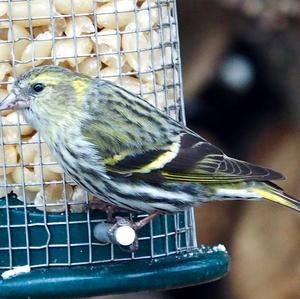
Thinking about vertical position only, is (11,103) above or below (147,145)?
above

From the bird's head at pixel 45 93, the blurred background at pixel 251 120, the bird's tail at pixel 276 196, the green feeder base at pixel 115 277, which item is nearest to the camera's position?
the green feeder base at pixel 115 277

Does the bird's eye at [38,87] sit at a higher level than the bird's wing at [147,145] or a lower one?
higher

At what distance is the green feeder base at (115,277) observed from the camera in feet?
17.9

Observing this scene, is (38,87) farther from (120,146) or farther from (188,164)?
(188,164)

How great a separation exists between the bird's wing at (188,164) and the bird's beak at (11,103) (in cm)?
43

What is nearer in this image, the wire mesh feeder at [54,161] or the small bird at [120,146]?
the small bird at [120,146]

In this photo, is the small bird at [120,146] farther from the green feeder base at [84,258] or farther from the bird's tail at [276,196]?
the green feeder base at [84,258]

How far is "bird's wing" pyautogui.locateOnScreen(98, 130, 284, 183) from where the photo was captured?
555 centimetres

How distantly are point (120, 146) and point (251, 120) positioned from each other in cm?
263

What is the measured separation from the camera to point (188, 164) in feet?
18.5

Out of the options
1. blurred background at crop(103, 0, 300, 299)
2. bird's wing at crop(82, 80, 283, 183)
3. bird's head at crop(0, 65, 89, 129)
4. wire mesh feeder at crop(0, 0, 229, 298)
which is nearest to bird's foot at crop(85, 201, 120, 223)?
wire mesh feeder at crop(0, 0, 229, 298)

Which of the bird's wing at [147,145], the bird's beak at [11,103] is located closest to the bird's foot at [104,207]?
the bird's wing at [147,145]

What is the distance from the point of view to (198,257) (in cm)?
579

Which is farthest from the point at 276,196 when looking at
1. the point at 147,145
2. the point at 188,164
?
the point at 147,145
